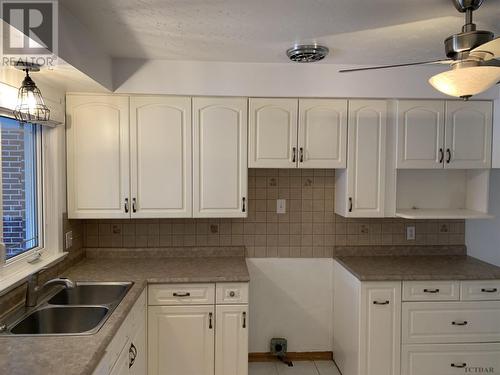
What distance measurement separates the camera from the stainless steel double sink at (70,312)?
1.76 metres

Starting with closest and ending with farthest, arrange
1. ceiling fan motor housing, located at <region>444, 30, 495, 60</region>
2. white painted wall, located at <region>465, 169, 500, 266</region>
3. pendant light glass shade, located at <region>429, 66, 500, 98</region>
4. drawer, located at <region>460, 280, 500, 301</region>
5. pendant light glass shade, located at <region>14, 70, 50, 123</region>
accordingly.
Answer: pendant light glass shade, located at <region>429, 66, 500, 98</region> < ceiling fan motor housing, located at <region>444, 30, 495, 60</region> < pendant light glass shade, located at <region>14, 70, 50, 123</region> < drawer, located at <region>460, 280, 500, 301</region> < white painted wall, located at <region>465, 169, 500, 266</region>

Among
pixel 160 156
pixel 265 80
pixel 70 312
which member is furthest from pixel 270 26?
pixel 70 312

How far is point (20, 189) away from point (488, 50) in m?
2.46

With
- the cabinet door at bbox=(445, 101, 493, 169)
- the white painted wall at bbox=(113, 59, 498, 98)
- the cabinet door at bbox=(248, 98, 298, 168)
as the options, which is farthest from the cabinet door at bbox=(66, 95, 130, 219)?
the cabinet door at bbox=(445, 101, 493, 169)

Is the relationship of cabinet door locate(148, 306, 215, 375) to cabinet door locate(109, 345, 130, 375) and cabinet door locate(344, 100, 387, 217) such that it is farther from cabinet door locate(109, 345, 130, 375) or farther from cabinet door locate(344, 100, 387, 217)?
cabinet door locate(344, 100, 387, 217)

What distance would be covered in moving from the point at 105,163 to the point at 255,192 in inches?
45.5

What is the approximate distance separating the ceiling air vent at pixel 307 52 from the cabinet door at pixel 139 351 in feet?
6.12

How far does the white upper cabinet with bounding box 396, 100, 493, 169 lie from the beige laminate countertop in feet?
5.00

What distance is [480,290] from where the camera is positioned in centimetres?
250

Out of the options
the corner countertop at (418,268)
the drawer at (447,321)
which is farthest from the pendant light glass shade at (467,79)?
the drawer at (447,321)

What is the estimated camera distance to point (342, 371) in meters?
2.80

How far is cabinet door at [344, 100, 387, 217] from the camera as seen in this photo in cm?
266

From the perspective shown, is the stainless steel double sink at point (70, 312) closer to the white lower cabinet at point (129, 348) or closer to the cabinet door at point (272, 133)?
the white lower cabinet at point (129, 348)

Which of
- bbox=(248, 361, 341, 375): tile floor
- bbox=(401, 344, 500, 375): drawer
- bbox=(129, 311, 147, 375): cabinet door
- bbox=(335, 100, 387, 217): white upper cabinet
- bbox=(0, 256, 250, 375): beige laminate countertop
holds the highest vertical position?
bbox=(335, 100, 387, 217): white upper cabinet
